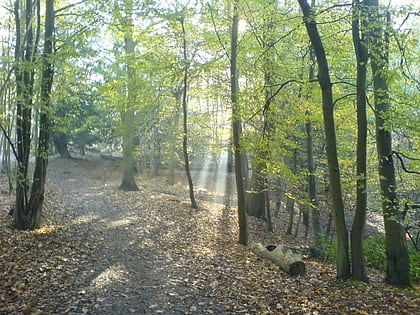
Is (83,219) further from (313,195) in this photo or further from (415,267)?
(415,267)

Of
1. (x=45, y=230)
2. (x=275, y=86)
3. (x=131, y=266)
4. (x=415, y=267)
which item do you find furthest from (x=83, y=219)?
(x=415, y=267)

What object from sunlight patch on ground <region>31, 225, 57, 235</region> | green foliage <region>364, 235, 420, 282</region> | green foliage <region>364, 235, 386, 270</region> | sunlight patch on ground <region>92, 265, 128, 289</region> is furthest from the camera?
green foliage <region>364, 235, 386, 270</region>

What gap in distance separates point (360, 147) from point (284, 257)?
3446mm

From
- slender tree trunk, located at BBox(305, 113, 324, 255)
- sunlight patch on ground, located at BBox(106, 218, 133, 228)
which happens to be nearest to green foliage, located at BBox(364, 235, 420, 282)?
slender tree trunk, located at BBox(305, 113, 324, 255)

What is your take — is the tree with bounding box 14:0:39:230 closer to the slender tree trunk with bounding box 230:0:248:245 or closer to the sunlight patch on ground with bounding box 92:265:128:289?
the sunlight patch on ground with bounding box 92:265:128:289

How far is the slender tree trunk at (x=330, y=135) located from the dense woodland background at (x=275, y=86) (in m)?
0.02

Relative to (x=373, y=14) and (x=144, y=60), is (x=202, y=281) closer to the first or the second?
(x=373, y=14)

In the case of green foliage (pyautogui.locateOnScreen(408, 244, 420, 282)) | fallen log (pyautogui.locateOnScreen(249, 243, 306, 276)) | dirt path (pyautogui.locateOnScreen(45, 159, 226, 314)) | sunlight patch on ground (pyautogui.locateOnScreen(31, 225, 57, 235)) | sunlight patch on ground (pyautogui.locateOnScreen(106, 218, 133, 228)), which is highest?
sunlight patch on ground (pyautogui.locateOnScreen(31, 225, 57, 235))

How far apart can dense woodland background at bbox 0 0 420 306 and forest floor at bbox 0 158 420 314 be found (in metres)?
1.02

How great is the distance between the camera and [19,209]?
9430mm

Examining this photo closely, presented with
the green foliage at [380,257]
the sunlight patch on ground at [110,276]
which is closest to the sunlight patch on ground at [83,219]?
the sunlight patch on ground at [110,276]

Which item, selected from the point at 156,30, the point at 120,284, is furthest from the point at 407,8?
the point at 156,30

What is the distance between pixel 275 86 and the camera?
11.0 m

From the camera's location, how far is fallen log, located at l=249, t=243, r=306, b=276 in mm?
8445
